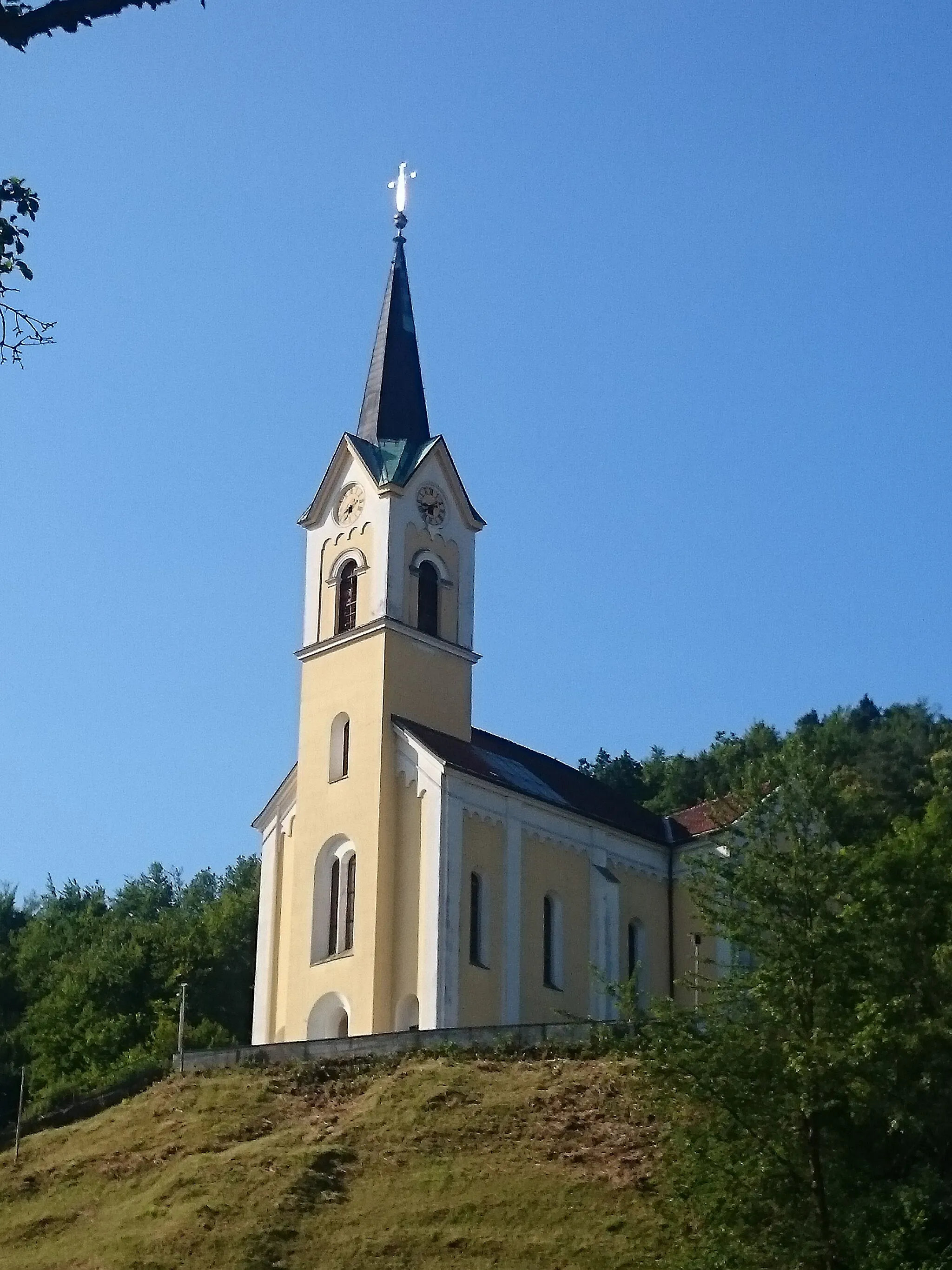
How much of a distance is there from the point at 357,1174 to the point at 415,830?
15135mm

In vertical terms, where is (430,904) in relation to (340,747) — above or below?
below

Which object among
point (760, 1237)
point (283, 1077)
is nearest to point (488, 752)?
point (283, 1077)

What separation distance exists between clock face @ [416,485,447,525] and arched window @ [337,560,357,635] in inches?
96.0

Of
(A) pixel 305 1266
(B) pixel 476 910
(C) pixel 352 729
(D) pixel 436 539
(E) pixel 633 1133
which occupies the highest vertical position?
(D) pixel 436 539

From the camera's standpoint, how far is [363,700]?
160 feet

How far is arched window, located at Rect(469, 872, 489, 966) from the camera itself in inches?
1801

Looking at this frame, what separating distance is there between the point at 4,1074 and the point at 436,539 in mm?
20219

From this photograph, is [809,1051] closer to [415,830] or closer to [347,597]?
[415,830]

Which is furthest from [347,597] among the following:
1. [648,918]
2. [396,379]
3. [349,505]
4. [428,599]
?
[648,918]

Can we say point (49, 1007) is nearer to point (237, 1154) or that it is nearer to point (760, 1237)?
point (237, 1154)

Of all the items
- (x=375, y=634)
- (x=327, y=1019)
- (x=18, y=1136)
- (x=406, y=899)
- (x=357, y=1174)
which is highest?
(x=375, y=634)

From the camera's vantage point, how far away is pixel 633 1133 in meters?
32.9

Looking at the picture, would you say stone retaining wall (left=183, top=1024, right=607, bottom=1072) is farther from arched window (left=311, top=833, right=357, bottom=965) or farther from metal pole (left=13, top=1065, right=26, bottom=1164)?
arched window (left=311, top=833, right=357, bottom=965)

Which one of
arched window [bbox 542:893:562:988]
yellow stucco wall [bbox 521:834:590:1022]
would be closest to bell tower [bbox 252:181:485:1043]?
yellow stucco wall [bbox 521:834:590:1022]
